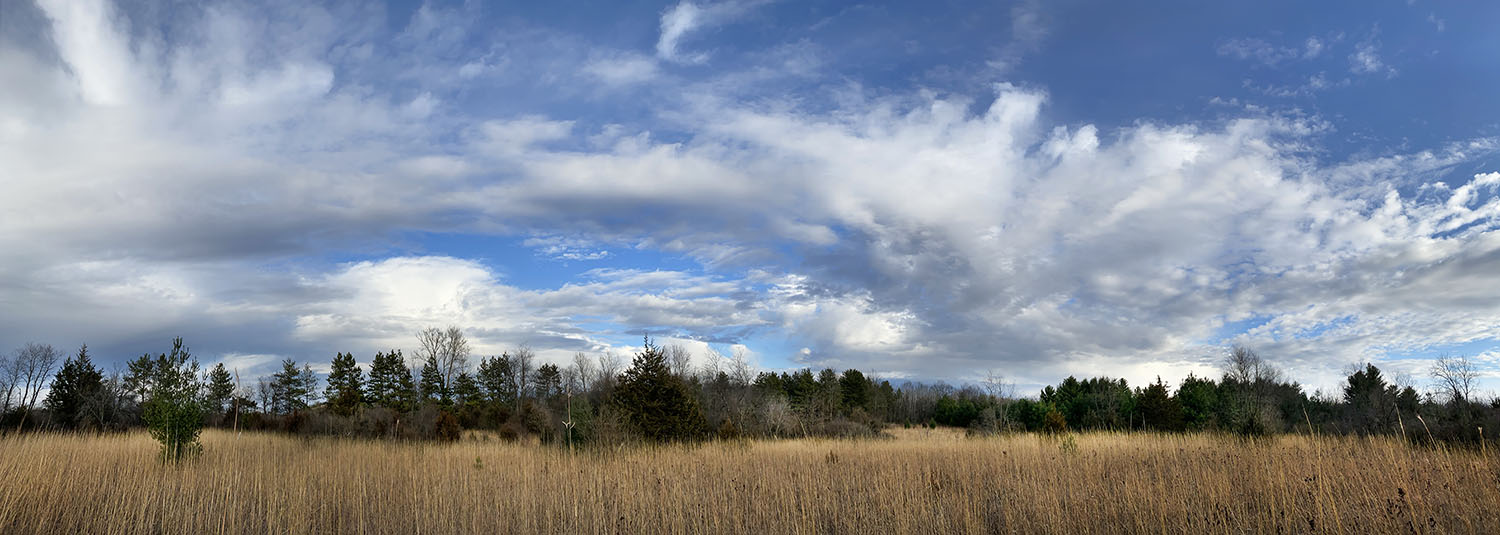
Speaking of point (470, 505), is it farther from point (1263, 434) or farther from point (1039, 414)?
point (1039, 414)

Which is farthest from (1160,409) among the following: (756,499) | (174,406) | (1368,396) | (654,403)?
(174,406)

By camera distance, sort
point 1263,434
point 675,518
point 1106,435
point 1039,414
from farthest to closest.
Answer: point 1039,414 < point 1106,435 < point 1263,434 < point 675,518

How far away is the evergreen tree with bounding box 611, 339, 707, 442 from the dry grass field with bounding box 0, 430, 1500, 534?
323 cm

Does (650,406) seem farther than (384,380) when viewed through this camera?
No

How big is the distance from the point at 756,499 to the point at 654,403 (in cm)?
781

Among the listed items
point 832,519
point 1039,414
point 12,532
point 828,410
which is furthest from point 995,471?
point 828,410

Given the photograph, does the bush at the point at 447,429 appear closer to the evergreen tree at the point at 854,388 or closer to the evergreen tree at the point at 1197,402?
the evergreen tree at the point at 1197,402

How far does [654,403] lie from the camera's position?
15.8m

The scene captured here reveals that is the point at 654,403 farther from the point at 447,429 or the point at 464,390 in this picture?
the point at 464,390

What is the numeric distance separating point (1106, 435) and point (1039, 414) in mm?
14607

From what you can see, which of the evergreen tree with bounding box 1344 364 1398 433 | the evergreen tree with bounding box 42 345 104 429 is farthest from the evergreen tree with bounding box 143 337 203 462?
the evergreen tree with bounding box 1344 364 1398 433

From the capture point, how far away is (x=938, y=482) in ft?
33.5

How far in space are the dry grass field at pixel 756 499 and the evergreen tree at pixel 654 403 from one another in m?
3.23

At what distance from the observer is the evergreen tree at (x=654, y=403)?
1570 centimetres
